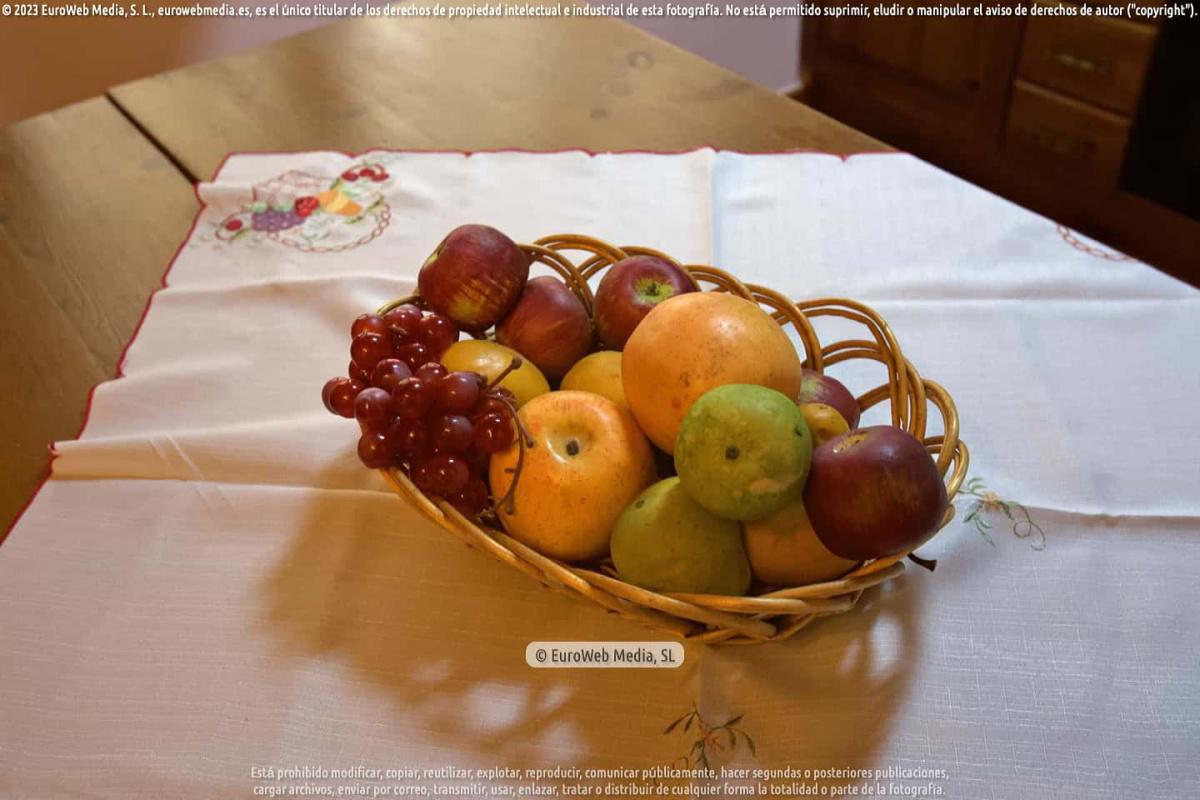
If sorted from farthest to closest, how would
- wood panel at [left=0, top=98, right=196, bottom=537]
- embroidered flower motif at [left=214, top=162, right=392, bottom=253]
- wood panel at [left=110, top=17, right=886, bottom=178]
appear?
wood panel at [left=110, top=17, right=886, bottom=178] → embroidered flower motif at [left=214, top=162, right=392, bottom=253] → wood panel at [left=0, top=98, right=196, bottom=537]

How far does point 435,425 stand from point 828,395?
0.94 feet

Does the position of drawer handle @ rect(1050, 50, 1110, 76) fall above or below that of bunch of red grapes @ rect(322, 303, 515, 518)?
below

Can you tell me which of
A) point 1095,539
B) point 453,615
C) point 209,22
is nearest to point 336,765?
point 453,615

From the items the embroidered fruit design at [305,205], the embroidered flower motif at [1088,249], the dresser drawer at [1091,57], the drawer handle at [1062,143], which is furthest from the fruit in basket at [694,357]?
the drawer handle at [1062,143]

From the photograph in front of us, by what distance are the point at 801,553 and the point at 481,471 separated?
0.23 metres

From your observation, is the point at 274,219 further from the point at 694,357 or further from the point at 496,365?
the point at 694,357

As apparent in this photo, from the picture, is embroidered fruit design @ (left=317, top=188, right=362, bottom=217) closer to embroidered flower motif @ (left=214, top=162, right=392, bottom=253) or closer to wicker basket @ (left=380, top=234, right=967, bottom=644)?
embroidered flower motif @ (left=214, top=162, right=392, bottom=253)

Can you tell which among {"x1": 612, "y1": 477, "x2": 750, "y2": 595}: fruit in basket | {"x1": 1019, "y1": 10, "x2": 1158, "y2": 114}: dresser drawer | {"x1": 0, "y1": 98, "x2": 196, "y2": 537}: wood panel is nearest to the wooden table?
{"x1": 0, "y1": 98, "x2": 196, "y2": 537}: wood panel

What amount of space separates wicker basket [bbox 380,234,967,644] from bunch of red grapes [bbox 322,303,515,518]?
1 centimetres

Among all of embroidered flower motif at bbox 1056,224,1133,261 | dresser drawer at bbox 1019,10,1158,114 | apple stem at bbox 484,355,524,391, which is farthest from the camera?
dresser drawer at bbox 1019,10,1158,114

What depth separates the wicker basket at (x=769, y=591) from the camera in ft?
1.68

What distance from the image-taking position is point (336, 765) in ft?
1.84

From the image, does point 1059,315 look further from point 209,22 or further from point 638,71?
point 209,22

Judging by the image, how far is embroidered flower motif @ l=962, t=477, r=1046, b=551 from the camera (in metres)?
0.67
